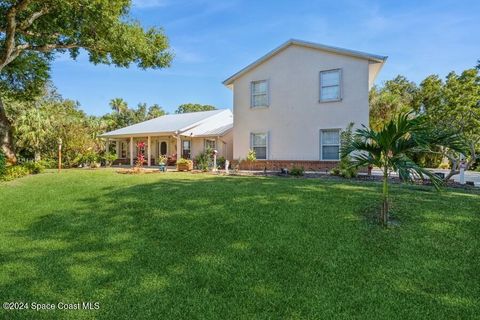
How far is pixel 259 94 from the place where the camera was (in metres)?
17.8

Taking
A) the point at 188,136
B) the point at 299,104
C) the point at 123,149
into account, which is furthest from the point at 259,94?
the point at 123,149

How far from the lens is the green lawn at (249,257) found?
149 inches

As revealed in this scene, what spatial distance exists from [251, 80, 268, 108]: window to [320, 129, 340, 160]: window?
12.5 feet

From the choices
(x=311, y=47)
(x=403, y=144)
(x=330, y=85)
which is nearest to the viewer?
(x=403, y=144)

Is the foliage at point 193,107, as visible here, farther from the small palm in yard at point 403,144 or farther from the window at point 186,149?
the small palm in yard at point 403,144

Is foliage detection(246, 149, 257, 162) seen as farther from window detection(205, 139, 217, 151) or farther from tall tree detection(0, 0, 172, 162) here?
tall tree detection(0, 0, 172, 162)

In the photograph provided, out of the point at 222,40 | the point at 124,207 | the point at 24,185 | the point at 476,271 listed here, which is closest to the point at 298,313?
the point at 476,271

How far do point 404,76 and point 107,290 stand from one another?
130 ft

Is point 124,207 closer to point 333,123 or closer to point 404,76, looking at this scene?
point 333,123

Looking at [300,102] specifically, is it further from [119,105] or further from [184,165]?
[119,105]

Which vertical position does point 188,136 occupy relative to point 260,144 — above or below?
above

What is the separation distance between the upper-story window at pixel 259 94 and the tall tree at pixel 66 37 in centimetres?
505

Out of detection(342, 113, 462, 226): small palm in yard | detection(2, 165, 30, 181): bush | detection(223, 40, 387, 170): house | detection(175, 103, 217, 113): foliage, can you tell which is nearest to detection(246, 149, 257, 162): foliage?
detection(223, 40, 387, 170): house

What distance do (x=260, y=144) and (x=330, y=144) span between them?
4.04 m
